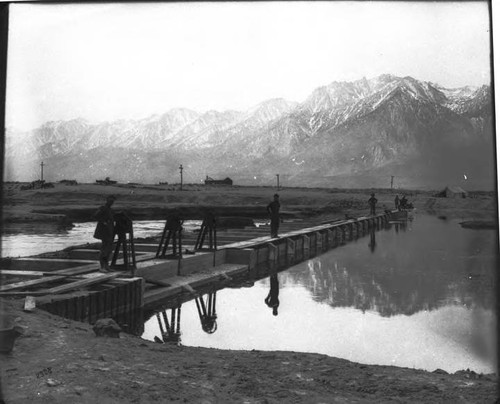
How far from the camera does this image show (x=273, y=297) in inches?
440

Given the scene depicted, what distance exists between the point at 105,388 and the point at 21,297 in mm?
3236

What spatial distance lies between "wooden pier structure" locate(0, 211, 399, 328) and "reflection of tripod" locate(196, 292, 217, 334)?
0.99 ft

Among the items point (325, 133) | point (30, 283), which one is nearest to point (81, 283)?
point (30, 283)


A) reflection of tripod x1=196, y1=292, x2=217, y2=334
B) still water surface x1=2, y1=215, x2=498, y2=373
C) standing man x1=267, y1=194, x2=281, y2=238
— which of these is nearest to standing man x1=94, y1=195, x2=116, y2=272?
still water surface x1=2, y1=215, x2=498, y2=373

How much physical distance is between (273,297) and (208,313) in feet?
7.27

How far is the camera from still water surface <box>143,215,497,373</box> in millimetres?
7160

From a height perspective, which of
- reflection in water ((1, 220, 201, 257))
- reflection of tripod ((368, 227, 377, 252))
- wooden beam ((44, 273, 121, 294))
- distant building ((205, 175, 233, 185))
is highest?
distant building ((205, 175, 233, 185))

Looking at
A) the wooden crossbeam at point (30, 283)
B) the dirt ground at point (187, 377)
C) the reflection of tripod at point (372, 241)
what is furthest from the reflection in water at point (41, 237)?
the dirt ground at point (187, 377)

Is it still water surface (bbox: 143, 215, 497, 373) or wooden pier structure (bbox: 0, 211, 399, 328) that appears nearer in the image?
still water surface (bbox: 143, 215, 497, 373)

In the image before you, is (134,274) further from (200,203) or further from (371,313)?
(200,203)

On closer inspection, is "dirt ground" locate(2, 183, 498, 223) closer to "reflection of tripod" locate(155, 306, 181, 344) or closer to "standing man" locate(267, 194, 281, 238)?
"standing man" locate(267, 194, 281, 238)

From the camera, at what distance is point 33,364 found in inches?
179

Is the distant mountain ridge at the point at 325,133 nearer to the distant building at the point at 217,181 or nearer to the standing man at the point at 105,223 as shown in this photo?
the standing man at the point at 105,223

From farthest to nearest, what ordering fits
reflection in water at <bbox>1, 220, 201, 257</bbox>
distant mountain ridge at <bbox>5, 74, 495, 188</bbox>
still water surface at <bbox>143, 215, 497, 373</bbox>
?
reflection in water at <bbox>1, 220, 201, 257</bbox>, still water surface at <bbox>143, 215, 497, 373</bbox>, distant mountain ridge at <bbox>5, 74, 495, 188</bbox>
